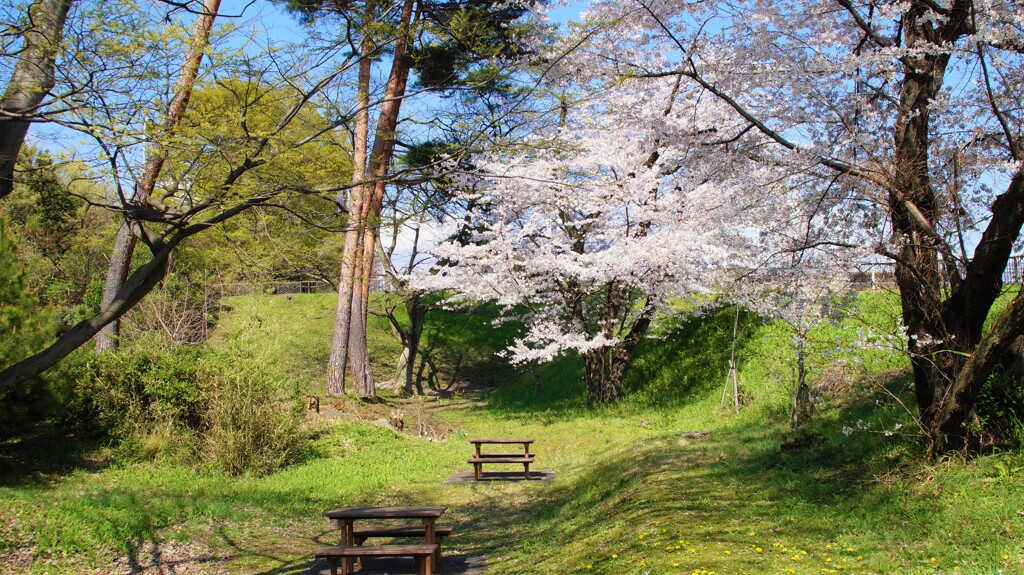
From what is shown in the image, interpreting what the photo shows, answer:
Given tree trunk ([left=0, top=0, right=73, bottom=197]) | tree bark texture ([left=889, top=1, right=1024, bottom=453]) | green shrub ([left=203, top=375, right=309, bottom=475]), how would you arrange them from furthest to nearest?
green shrub ([left=203, top=375, right=309, bottom=475]) → tree bark texture ([left=889, top=1, right=1024, bottom=453]) → tree trunk ([left=0, top=0, right=73, bottom=197])

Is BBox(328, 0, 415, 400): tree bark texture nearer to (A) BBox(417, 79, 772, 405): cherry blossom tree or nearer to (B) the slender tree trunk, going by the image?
(A) BBox(417, 79, 772, 405): cherry blossom tree

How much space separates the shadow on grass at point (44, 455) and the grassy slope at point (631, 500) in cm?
7

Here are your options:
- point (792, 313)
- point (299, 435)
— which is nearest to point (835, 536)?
point (792, 313)

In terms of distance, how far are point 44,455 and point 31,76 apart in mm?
5761

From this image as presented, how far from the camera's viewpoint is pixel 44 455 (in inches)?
325

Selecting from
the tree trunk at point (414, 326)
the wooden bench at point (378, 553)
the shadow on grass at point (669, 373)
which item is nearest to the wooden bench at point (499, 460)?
the wooden bench at point (378, 553)

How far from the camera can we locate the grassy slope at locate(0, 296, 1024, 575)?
436 centimetres

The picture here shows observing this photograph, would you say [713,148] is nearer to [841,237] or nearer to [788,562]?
[841,237]

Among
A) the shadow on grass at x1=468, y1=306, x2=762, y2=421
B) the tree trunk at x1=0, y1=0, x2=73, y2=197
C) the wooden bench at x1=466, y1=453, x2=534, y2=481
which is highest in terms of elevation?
the tree trunk at x1=0, y1=0, x2=73, y2=197

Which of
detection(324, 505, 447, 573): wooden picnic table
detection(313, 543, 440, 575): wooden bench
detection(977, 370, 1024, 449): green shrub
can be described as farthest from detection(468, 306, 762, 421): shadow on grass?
detection(313, 543, 440, 575): wooden bench

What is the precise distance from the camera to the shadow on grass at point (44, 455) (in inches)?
297

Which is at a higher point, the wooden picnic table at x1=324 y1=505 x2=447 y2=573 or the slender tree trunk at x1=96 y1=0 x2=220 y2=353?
the slender tree trunk at x1=96 y1=0 x2=220 y2=353

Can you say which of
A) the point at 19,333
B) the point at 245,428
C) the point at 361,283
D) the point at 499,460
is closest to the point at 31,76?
the point at 19,333

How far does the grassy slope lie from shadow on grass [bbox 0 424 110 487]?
68 millimetres
